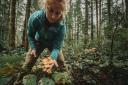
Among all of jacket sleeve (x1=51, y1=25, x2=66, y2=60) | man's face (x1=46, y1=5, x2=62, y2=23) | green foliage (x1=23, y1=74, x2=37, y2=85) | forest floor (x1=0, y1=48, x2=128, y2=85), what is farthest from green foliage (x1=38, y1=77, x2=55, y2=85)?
man's face (x1=46, y1=5, x2=62, y2=23)

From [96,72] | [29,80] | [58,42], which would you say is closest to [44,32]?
[58,42]

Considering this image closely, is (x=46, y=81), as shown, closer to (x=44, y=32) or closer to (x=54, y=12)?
(x=44, y=32)

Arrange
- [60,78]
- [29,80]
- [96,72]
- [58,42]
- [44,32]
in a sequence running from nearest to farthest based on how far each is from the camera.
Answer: [58,42]
[44,32]
[29,80]
[60,78]
[96,72]

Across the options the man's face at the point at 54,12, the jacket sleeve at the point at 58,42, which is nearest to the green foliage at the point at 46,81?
the jacket sleeve at the point at 58,42

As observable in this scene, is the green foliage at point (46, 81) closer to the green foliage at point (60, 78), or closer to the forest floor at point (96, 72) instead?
the green foliage at point (60, 78)

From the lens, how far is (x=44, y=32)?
15.6ft

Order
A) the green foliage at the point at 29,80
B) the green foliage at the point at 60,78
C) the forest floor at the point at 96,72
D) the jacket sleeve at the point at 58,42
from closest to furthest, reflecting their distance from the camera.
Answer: the jacket sleeve at the point at 58,42 < the green foliage at the point at 29,80 < the green foliage at the point at 60,78 < the forest floor at the point at 96,72

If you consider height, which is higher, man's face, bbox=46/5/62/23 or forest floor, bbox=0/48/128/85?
man's face, bbox=46/5/62/23

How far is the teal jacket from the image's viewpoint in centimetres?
452

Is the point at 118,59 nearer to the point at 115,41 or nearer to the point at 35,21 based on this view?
the point at 115,41

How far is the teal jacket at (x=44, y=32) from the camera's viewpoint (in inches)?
178

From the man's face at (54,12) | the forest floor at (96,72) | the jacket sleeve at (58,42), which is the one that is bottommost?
the forest floor at (96,72)

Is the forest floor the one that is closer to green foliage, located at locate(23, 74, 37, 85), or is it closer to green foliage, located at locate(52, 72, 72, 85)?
green foliage, located at locate(52, 72, 72, 85)

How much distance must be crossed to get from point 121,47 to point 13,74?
16.4 feet
